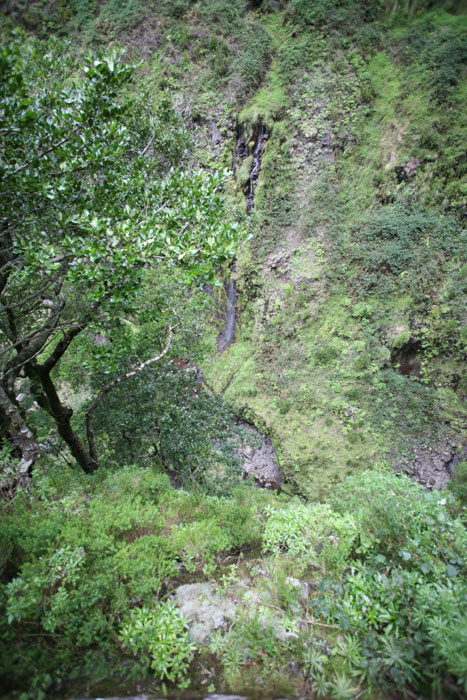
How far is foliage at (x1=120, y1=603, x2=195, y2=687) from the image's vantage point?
2060 millimetres

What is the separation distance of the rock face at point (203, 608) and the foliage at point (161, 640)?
0.09 metres

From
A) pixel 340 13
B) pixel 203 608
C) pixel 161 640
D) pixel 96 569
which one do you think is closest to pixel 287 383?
pixel 203 608

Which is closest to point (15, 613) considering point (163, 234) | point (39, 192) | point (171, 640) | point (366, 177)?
point (171, 640)

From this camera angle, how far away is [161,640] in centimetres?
217

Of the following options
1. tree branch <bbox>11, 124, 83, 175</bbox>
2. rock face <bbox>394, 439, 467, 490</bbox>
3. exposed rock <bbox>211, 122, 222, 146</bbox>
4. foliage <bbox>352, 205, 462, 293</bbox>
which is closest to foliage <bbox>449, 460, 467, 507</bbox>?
rock face <bbox>394, 439, 467, 490</bbox>

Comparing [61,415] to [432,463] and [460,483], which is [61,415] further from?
[432,463]

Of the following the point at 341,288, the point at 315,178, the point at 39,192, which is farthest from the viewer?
the point at 315,178

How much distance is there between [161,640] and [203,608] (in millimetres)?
411

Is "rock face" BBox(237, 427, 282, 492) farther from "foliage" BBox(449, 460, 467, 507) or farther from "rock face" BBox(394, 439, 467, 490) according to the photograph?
"foliage" BBox(449, 460, 467, 507)

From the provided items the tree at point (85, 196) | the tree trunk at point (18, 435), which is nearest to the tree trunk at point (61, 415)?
the tree trunk at point (18, 435)

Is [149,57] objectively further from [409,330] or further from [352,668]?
[352,668]

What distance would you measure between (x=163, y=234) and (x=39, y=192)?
1371 mm

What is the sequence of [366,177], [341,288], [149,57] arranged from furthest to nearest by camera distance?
1. [149,57]
2. [366,177]
3. [341,288]

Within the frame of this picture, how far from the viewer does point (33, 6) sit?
2047 centimetres
